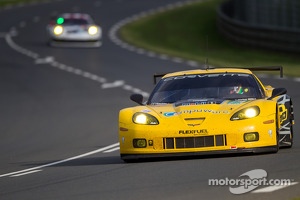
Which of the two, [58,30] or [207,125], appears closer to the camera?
[207,125]

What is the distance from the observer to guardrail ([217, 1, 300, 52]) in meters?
34.7

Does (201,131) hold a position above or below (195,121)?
below

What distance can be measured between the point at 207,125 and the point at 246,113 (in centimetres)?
50

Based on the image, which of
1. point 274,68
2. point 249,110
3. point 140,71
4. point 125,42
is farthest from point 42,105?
point 125,42

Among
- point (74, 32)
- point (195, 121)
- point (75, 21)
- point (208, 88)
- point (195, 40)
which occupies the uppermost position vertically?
point (75, 21)

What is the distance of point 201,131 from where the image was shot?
1216 cm

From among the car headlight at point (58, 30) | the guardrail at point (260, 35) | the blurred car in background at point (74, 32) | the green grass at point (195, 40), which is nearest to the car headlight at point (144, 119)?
the green grass at point (195, 40)

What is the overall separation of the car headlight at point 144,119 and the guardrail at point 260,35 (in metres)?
21.8

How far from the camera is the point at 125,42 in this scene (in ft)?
141

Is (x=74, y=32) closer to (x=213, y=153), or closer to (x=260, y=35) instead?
(x=260, y=35)

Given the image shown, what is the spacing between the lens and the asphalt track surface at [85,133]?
407 inches

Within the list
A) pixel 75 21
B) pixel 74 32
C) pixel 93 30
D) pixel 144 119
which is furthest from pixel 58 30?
pixel 144 119

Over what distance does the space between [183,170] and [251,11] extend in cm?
2801

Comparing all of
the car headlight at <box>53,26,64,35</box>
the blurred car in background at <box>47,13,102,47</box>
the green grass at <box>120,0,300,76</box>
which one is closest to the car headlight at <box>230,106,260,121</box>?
the green grass at <box>120,0,300,76</box>
